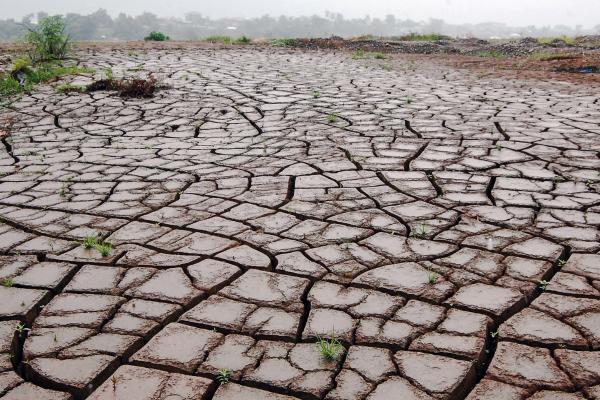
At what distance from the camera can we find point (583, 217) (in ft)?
9.51

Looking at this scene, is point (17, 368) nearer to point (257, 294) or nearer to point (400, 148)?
point (257, 294)

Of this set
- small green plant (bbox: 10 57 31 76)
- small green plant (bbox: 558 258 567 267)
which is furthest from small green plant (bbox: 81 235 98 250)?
small green plant (bbox: 10 57 31 76)

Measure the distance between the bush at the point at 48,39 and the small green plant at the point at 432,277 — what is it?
27.4 feet

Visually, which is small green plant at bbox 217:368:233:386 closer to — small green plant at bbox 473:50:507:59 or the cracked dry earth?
the cracked dry earth

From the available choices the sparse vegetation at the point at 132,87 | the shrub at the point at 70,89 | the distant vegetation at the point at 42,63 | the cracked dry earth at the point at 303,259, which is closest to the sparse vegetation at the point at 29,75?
the distant vegetation at the point at 42,63

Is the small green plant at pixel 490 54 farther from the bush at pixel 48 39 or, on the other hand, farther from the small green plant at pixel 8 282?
the small green plant at pixel 8 282

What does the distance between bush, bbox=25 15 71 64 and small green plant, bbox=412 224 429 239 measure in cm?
801

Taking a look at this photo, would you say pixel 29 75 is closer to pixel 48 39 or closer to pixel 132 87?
pixel 48 39

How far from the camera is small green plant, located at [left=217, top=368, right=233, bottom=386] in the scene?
5.74 ft

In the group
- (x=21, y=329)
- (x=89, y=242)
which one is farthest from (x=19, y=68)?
(x=21, y=329)

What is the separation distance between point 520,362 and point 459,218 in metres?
1.22

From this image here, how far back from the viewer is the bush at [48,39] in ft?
29.5

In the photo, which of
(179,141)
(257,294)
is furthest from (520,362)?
(179,141)

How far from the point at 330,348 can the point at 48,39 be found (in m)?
9.03
